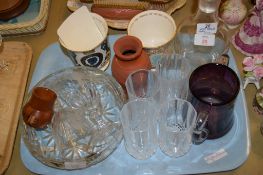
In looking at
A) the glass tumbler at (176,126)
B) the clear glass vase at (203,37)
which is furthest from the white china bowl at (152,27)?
the glass tumbler at (176,126)

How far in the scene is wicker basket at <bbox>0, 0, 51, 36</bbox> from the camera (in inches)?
34.8

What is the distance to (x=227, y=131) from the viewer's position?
2.27 feet

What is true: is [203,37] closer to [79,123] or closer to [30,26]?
[79,123]

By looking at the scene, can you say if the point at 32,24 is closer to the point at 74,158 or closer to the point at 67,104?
the point at 67,104

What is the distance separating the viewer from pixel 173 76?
2.35 feet

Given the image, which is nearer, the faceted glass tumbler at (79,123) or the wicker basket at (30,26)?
the faceted glass tumbler at (79,123)

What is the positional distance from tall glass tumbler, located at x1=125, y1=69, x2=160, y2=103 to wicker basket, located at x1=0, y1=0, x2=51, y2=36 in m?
0.32

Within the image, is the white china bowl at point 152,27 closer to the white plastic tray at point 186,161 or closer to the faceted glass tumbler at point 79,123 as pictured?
the faceted glass tumbler at point 79,123

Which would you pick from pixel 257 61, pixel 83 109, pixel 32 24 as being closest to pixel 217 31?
pixel 257 61

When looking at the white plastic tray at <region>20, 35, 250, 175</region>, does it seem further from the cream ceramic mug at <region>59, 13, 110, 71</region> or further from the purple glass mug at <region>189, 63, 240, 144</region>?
the cream ceramic mug at <region>59, 13, 110, 71</region>

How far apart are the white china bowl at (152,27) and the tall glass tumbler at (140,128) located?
0.55 feet

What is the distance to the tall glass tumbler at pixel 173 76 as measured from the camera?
0.69m

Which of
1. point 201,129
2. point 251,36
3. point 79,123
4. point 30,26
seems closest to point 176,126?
point 201,129

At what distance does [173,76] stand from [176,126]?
0.09 meters
